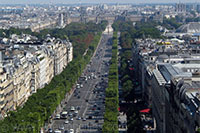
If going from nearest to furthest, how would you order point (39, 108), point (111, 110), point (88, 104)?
point (39, 108), point (111, 110), point (88, 104)

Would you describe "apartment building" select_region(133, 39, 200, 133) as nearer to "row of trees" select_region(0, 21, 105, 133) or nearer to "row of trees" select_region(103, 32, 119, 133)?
"row of trees" select_region(103, 32, 119, 133)

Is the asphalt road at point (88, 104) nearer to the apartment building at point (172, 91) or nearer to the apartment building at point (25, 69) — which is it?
the apartment building at point (25, 69)

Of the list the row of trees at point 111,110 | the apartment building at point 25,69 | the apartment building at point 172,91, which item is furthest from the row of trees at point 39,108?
the apartment building at point 172,91

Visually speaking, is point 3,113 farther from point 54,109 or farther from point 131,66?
point 131,66

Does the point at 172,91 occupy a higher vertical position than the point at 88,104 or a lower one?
higher

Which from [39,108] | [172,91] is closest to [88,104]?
[39,108]

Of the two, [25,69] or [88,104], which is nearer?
[25,69]

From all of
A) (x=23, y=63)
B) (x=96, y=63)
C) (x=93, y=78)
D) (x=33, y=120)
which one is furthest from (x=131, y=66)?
(x=33, y=120)

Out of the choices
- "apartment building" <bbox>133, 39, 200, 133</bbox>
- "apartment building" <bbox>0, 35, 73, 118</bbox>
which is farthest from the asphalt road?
"apartment building" <bbox>133, 39, 200, 133</bbox>

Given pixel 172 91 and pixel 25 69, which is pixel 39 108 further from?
pixel 172 91
